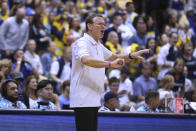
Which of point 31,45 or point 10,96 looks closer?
point 10,96

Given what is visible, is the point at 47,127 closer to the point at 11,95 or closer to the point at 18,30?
the point at 11,95

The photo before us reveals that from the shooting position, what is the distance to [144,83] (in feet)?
34.3

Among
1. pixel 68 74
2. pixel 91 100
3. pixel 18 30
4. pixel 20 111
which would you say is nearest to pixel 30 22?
pixel 18 30

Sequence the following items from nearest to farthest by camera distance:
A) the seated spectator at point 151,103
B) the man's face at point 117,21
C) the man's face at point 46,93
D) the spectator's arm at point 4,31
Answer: the seated spectator at point 151,103 < the man's face at point 46,93 < the spectator's arm at point 4,31 < the man's face at point 117,21

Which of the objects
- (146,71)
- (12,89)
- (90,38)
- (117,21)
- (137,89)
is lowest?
(137,89)

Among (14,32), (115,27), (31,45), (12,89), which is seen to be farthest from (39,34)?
(12,89)

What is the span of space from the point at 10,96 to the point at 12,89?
5.4 inches

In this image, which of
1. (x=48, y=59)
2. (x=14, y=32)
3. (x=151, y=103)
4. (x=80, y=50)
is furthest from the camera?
(x=14, y=32)

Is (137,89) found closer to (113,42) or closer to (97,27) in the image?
(113,42)

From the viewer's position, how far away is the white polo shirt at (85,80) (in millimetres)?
4609

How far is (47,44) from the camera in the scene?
11.6m

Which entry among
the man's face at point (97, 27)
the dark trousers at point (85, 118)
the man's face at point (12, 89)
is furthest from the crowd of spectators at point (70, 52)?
the dark trousers at point (85, 118)

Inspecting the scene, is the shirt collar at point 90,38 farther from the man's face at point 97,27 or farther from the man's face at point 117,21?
the man's face at point 117,21

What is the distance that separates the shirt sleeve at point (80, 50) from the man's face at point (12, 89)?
2454 millimetres
